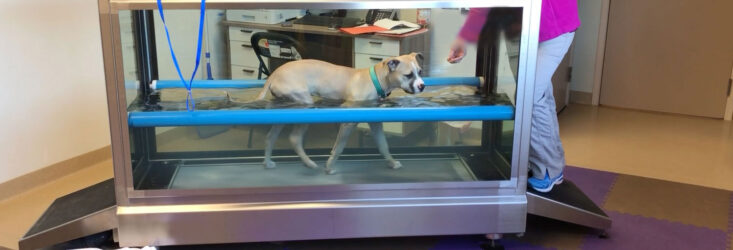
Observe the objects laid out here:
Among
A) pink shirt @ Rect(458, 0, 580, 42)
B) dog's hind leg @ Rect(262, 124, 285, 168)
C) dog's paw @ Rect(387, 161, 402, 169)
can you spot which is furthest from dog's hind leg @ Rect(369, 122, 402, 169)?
pink shirt @ Rect(458, 0, 580, 42)

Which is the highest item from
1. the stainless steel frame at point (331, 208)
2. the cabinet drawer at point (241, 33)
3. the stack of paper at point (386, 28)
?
the stack of paper at point (386, 28)

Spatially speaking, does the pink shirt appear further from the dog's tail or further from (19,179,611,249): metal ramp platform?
the dog's tail

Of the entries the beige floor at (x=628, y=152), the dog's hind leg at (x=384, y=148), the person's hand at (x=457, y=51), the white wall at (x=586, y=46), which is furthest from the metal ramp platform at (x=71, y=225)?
the white wall at (x=586, y=46)

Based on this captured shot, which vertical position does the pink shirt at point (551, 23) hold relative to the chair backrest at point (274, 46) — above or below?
above

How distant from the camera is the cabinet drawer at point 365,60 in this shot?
2.24 meters

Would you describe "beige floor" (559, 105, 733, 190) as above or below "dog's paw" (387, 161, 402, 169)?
below

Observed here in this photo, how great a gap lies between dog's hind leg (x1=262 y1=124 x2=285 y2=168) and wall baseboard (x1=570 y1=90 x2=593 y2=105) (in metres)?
3.17

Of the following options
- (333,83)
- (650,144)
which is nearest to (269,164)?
(333,83)

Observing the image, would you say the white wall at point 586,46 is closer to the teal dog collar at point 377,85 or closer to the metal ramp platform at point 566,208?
the metal ramp platform at point 566,208

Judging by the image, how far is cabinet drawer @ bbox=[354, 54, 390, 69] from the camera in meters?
2.24

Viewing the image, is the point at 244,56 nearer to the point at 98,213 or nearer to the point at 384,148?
the point at 384,148

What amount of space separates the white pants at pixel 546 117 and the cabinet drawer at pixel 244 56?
0.97 meters

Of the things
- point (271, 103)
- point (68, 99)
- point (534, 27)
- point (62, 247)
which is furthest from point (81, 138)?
point (534, 27)

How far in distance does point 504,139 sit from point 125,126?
126 centimetres
